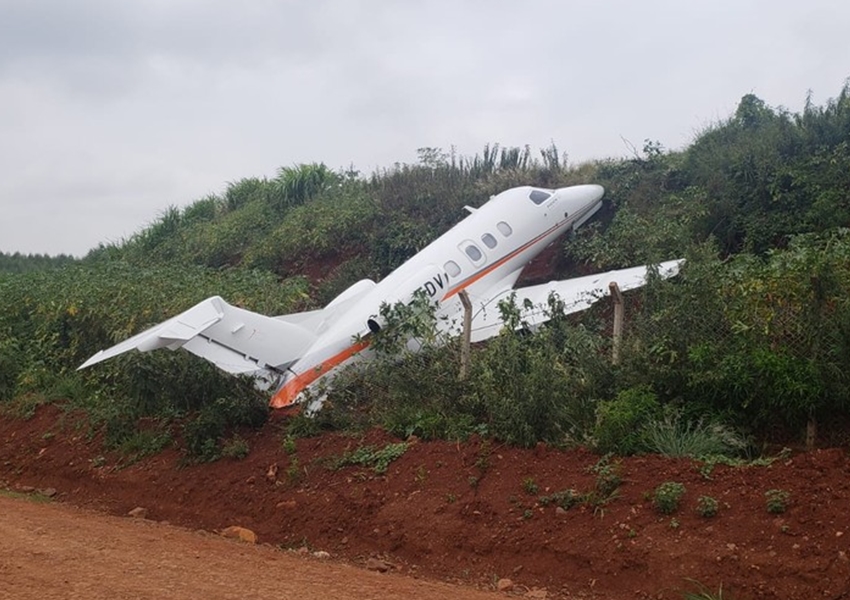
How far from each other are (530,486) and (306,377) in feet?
17.6

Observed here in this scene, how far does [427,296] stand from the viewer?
1516 centimetres

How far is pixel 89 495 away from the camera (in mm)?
11930

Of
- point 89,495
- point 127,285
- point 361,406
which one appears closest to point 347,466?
point 361,406

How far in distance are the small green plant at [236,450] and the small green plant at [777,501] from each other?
6.63 meters

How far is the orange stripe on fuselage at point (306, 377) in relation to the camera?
42.1ft

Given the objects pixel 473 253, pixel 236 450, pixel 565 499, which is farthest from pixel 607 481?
pixel 473 253

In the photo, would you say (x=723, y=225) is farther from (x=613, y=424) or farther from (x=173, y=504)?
(x=173, y=504)

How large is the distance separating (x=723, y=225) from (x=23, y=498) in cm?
1328

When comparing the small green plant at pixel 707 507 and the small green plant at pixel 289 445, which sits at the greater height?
the small green plant at pixel 289 445

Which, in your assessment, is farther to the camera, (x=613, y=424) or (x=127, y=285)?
(x=127, y=285)

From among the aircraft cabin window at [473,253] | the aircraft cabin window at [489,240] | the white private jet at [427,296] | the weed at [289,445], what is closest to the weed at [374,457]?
the weed at [289,445]

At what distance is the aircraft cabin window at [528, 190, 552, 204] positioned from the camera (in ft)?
64.7

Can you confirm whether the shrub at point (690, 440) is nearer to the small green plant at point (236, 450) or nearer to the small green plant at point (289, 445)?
the small green plant at point (289, 445)

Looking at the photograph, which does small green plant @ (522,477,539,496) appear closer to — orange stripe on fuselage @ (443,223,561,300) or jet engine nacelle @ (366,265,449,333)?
jet engine nacelle @ (366,265,449,333)
